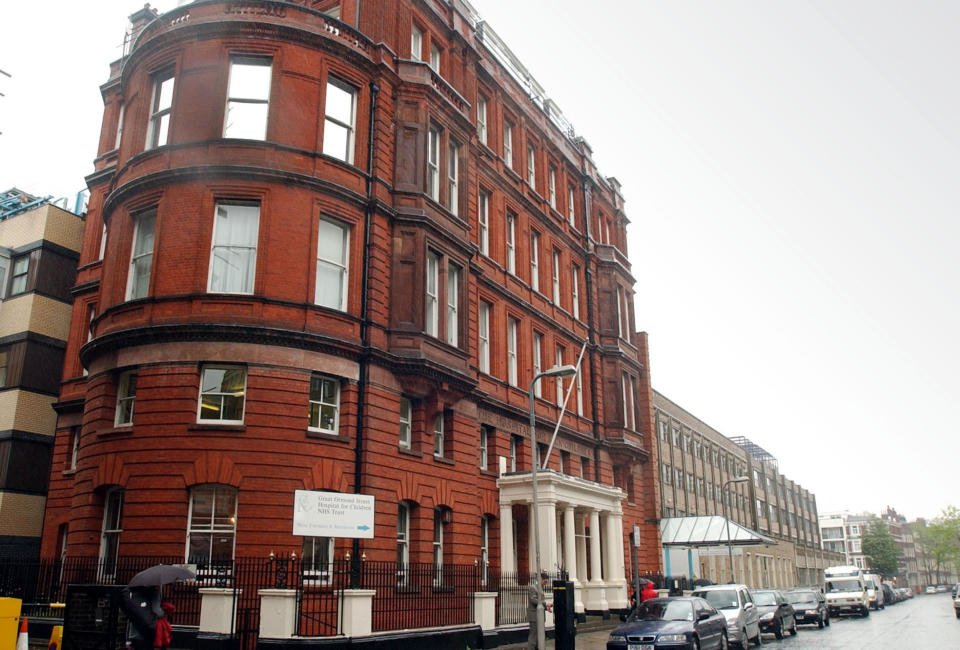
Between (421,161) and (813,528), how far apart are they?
10157 cm

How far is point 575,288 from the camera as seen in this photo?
4084 cm

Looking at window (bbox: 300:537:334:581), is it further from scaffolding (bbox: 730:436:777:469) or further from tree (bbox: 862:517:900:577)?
tree (bbox: 862:517:900:577)

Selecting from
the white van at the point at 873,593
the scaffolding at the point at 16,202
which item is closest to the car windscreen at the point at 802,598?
the white van at the point at 873,593

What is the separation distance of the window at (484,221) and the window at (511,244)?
1886mm

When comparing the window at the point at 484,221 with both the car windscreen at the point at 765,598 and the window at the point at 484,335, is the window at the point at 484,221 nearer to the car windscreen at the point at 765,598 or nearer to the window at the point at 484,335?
the window at the point at 484,335

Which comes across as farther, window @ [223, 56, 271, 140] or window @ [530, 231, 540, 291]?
window @ [530, 231, 540, 291]

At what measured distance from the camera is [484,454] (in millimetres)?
30500

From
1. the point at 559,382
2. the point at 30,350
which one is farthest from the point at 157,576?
the point at 559,382

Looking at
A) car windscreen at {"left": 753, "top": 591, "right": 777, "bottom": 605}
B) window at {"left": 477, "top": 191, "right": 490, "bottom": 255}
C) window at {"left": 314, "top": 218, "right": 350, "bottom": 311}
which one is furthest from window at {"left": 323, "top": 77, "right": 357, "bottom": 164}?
car windscreen at {"left": 753, "top": 591, "right": 777, "bottom": 605}

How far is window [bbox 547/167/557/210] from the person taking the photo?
39.5 metres

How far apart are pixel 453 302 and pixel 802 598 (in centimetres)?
2246

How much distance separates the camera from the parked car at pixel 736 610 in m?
23.7

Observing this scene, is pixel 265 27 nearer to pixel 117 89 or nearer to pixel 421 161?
pixel 421 161

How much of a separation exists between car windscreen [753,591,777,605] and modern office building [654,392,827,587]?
35.6 ft
